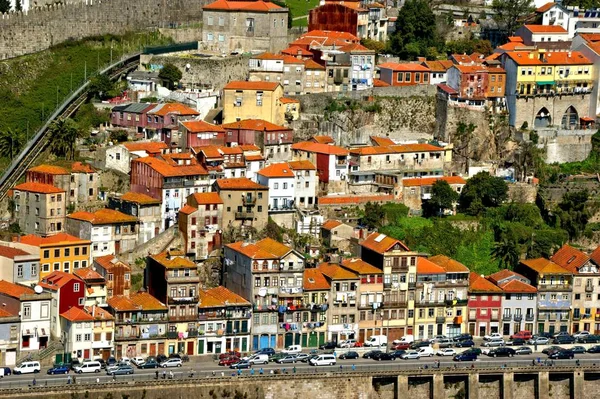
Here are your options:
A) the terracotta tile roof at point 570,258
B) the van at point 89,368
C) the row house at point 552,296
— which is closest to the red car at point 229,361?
the van at point 89,368

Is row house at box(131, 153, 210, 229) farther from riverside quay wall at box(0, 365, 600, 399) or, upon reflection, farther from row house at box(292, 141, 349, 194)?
riverside quay wall at box(0, 365, 600, 399)

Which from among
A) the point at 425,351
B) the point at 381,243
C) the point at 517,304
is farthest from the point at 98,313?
the point at 517,304

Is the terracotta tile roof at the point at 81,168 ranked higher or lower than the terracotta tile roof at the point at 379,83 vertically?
lower

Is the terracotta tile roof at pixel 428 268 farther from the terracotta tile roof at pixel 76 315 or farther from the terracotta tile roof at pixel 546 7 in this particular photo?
the terracotta tile roof at pixel 546 7

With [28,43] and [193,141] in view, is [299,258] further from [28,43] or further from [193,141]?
[28,43]

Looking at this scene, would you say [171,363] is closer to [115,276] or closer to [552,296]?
[115,276]

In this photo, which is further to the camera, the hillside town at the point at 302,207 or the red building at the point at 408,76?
the red building at the point at 408,76
